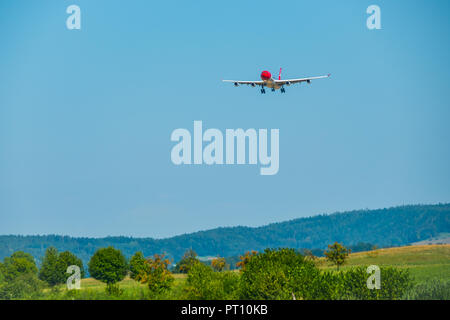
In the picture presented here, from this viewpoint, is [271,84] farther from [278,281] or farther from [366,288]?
[366,288]

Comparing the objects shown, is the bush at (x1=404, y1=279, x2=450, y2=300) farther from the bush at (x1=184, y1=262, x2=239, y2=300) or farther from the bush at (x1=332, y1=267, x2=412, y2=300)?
the bush at (x1=184, y1=262, x2=239, y2=300)

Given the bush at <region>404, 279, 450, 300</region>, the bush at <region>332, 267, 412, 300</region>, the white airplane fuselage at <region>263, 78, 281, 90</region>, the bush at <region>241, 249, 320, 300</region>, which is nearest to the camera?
the bush at <region>241, 249, 320, 300</region>

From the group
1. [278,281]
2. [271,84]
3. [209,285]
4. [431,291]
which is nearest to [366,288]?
[278,281]

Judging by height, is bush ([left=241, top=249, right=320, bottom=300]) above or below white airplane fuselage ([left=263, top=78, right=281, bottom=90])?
below

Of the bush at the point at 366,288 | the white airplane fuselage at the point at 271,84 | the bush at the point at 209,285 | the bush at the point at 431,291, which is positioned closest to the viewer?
the bush at the point at 209,285

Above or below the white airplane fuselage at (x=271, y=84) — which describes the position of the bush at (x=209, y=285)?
below

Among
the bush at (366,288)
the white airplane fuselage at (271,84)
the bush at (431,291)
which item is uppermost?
the white airplane fuselage at (271,84)

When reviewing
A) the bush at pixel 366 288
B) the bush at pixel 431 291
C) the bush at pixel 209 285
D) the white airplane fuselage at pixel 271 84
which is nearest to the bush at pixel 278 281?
the bush at pixel 209 285

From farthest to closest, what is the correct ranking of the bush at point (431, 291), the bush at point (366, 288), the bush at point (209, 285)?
the bush at point (431, 291)
the bush at point (366, 288)
the bush at point (209, 285)

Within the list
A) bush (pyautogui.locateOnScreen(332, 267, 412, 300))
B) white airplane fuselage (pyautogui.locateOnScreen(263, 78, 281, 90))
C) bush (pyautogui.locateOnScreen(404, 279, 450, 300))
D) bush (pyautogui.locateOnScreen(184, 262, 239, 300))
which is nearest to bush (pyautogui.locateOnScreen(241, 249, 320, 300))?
bush (pyautogui.locateOnScreen(184, 262, 239, 300))

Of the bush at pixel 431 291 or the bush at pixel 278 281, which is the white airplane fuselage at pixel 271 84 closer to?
the bush at pixel 278 281

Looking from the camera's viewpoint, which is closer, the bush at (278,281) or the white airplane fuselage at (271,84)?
the bush at (278,281)
